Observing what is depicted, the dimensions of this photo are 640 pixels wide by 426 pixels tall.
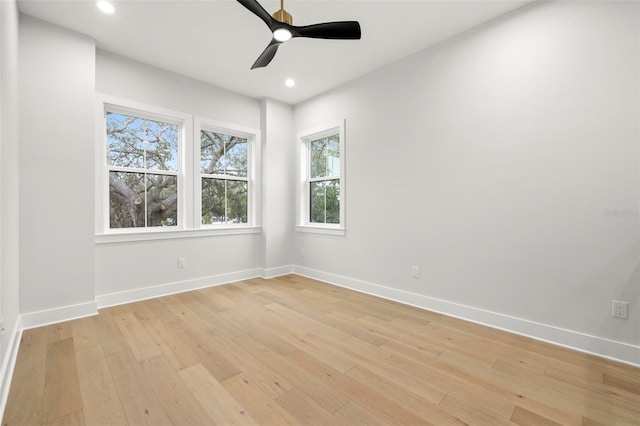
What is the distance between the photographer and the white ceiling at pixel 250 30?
2.51 metres

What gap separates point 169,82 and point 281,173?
6.28 ft

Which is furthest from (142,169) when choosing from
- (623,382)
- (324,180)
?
(623,382)

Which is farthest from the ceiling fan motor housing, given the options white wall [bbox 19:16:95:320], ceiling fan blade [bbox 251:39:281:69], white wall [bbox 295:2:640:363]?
white wall [bbox 19:16:95:320]

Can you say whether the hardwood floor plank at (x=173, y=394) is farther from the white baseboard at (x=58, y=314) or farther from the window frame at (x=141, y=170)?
the window frame at (x=141, y=170)

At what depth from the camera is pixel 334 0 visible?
2.43m

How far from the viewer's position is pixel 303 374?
1926mm

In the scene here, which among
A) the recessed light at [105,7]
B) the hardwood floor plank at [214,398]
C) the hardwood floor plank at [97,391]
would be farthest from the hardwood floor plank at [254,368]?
the recessed light at [105,7]

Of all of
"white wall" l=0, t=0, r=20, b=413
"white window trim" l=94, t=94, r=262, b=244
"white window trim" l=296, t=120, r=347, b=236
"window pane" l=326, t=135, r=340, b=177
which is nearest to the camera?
"white wall" l=0, t=0, r=20, b=413

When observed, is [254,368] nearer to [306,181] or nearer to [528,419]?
[528,419]

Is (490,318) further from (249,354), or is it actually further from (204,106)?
(204,106)

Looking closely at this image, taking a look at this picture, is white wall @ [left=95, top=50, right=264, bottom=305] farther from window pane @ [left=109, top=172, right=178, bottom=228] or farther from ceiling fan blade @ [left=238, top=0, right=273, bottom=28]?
ceiling fan blade @ [left=238, top=0, right=273, bottom=28]

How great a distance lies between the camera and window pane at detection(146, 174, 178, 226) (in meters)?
3.62

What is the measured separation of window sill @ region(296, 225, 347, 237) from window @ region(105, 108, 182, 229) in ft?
5.89

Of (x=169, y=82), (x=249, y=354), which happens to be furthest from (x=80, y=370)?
(x=169, y=82)
